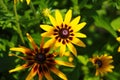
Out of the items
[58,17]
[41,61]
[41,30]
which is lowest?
[41,61]

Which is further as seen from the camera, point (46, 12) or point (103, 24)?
point (103, 24)

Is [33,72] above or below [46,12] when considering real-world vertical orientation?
below

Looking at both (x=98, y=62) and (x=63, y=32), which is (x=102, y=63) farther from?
(x=63, y=32)

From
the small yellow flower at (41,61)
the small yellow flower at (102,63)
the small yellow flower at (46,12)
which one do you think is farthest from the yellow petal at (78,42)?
the small yellow flower at (102,63)

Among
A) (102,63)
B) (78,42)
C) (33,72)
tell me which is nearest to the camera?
(33,72)

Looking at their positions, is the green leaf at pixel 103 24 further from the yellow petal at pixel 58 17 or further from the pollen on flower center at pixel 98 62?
the yellow petal at pixel 58 17

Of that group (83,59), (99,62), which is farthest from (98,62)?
(83,59)
